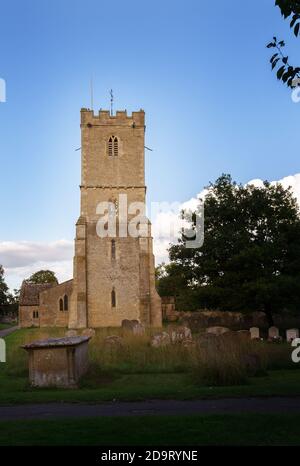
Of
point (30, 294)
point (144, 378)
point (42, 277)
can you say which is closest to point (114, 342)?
point (144, 378)

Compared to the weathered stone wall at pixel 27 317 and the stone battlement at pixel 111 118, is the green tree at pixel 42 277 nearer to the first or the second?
the weathered stone wall at pixel 27 317

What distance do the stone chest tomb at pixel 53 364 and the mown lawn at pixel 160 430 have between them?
4778mm

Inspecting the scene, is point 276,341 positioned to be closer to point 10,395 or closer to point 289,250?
point 289,250

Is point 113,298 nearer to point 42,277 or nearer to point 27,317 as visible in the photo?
point 27,317

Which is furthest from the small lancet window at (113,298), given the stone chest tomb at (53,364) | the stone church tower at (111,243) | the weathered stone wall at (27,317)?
the stone chest tomb at (53,364)

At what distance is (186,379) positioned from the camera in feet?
43.8

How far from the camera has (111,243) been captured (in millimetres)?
44375

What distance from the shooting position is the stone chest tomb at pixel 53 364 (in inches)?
A: 520

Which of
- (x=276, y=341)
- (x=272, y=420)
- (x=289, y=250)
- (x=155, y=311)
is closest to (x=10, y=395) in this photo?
(x=272, y=420)

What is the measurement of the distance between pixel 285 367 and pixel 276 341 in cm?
688

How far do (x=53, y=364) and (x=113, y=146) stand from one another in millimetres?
35315

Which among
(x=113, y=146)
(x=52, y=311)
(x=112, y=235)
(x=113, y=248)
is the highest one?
(x=113, y=146)

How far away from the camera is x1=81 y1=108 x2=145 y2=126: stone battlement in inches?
1849

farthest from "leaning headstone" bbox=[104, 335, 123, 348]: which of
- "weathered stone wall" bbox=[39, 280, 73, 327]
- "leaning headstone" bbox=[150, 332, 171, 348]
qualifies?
"weathered stone wall" bbox=[39, 280, 73, 327]
